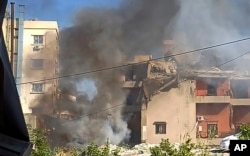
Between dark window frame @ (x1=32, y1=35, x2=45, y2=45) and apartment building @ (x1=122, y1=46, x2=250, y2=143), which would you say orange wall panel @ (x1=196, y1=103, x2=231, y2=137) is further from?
dark window frame @ (x1=32, y1=35, x2=45, y2=45)

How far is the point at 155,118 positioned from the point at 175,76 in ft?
9.49

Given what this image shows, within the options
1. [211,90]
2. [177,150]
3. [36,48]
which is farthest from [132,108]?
[177,150]

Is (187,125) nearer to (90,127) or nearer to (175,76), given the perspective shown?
(175,76)

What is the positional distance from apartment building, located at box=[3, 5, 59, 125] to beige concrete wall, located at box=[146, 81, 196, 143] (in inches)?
241

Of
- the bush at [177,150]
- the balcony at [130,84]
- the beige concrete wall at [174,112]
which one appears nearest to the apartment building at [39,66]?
the balcony at [130,84]

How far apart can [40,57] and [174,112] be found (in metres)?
9.93

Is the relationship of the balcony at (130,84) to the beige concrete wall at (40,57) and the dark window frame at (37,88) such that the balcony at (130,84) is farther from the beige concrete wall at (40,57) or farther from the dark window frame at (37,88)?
the dark window frame at (37,88)

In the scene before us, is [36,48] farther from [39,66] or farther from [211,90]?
[211,90]

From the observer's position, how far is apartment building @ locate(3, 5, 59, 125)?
27822 mm

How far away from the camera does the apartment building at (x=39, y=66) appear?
27.8 m

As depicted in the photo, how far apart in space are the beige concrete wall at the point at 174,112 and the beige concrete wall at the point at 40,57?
243 inches

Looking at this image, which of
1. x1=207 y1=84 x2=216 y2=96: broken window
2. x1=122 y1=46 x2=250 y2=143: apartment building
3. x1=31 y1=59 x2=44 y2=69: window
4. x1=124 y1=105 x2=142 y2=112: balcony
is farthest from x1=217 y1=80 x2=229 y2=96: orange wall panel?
x1=31 y1=59 x2=44 y2=69: window

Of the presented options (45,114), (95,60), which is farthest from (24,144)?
(95,60)

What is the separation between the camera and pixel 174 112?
28547 millimetres
